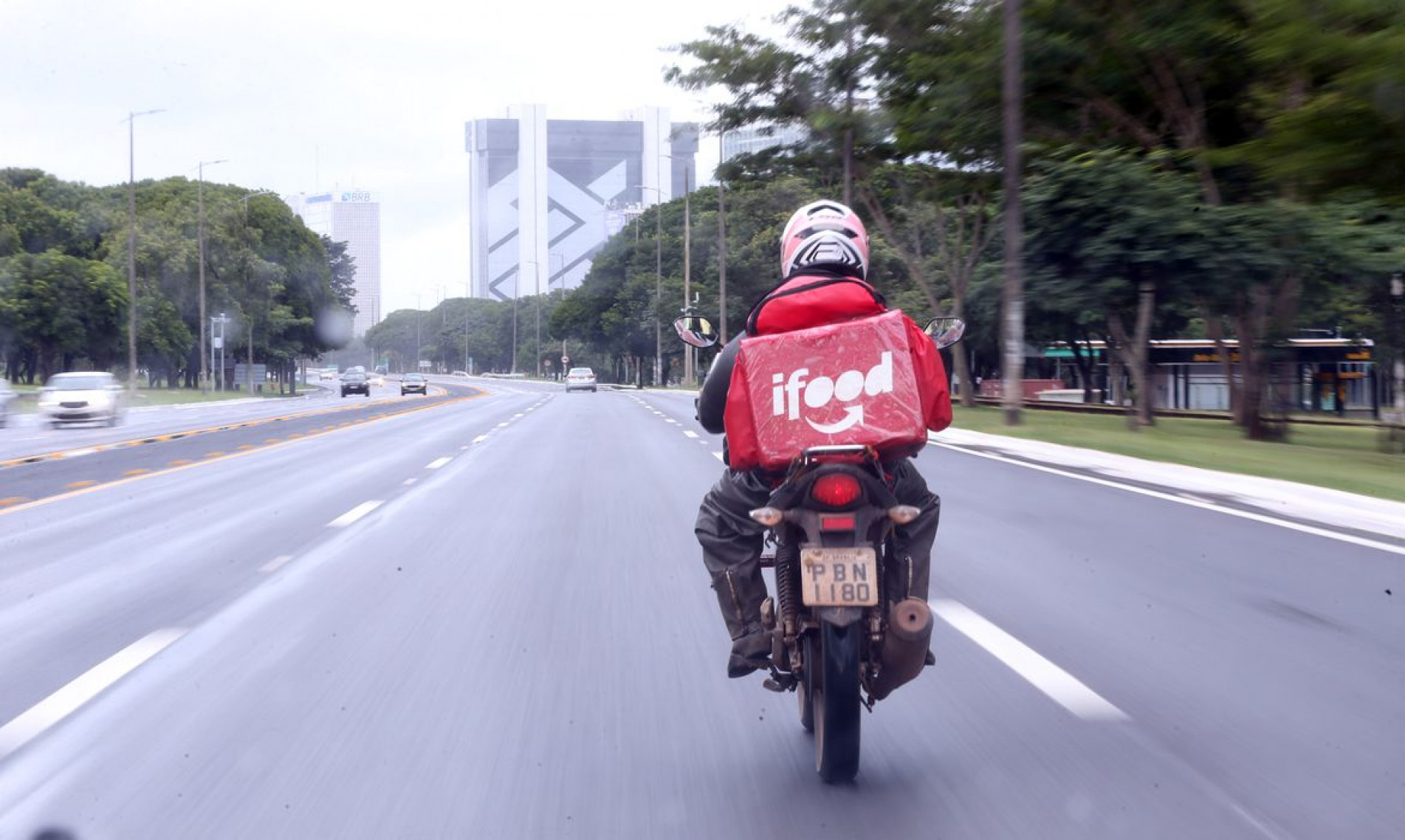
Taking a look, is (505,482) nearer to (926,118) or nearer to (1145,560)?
(1145,560)

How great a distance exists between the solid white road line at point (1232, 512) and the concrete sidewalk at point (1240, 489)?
0.52ft

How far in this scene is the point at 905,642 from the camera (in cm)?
436

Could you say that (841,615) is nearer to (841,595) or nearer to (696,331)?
(841,595)

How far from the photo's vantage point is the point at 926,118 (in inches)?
1136

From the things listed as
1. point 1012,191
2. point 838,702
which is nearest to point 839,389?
point 838,702

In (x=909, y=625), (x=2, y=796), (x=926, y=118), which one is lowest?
(x=2, y=796)

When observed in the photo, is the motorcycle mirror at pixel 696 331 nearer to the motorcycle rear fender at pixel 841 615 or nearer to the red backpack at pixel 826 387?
the red backpack at pixel 826 387

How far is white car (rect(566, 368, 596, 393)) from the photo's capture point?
7419 centimetres

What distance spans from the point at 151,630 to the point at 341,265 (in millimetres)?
105908

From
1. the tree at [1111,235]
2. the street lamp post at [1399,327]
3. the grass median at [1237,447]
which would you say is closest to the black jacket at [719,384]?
the grass median at [1237,447]

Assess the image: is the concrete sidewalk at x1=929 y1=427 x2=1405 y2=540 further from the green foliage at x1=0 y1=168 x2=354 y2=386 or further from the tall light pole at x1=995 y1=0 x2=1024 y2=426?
the green foliage at x1=0 y1=168 x2=354 y2=386

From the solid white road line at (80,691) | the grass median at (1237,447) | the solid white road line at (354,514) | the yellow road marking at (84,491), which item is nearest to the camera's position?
the solid white road line at (80,691)

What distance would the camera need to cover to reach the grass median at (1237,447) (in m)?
15.5

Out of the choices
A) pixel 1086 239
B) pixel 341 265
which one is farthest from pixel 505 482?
pixel 341 265
